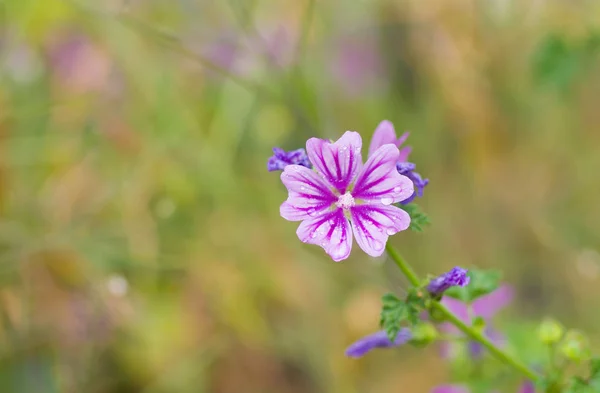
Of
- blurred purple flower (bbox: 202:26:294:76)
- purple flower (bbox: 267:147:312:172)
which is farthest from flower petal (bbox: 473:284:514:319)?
blurred purple flower (bbox: 202:26:294:76)

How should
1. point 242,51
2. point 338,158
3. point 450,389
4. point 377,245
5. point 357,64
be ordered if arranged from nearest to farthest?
point 377,245 → point 338,158 → point 450,389 → point 242,51 → point 357,64

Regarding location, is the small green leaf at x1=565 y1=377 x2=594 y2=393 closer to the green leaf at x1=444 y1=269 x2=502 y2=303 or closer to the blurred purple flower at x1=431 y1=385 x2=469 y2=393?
the green leaf at x1=444 y1=269 x2=502 y2=303

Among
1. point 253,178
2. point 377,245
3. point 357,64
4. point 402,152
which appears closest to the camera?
point 377,245

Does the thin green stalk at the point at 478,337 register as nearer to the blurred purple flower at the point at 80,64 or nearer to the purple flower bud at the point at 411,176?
the purple flower bud at the point at 411,176

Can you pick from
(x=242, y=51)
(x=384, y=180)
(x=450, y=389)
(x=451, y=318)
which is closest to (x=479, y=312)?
(x=450, y=389)

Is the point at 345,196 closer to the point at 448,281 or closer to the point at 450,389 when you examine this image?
the point at 448,281

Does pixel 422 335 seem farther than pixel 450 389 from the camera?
No
